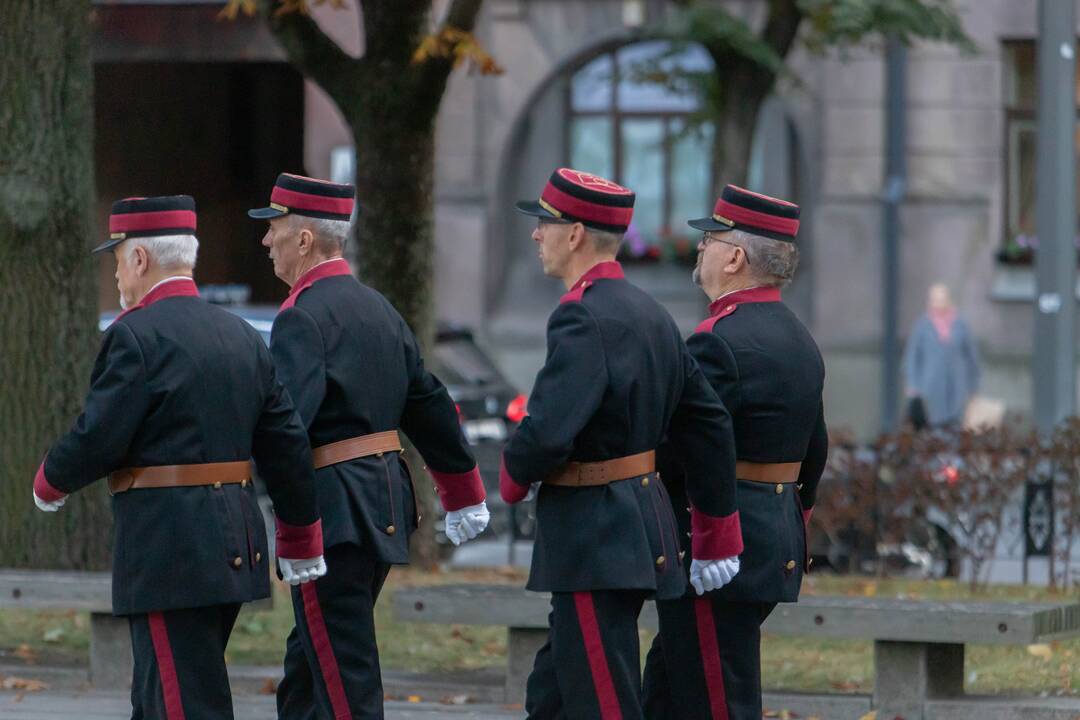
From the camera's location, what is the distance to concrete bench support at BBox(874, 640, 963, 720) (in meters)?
Answer: 7.31

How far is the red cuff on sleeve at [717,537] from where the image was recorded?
19.0ft

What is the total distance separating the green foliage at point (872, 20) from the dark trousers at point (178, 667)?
10124 mm

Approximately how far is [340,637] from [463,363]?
8.34 meters

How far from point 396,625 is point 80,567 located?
1411 mm

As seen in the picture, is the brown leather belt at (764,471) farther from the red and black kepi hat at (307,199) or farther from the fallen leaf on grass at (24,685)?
the fallen leaf on grass at (24,685)

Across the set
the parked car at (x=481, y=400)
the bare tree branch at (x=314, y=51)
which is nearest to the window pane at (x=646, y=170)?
the parked car at (x=481, y=400)

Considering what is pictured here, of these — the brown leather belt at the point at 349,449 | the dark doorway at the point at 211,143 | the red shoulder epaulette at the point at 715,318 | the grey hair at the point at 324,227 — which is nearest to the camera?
the red shoulder epaulette at the point at 715,318

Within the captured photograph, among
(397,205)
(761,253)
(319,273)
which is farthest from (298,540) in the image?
(397,205)

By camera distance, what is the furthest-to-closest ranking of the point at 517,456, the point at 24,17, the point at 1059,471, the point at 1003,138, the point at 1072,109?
the point at 1003,138
the point at 1072,109
the point at 1059,471
the point at 24,17
the point at 517,456

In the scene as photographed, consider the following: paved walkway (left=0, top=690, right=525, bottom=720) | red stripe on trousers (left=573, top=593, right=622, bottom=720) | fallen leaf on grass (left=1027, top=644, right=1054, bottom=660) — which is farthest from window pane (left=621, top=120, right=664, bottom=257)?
red stripe on trousers (left=573, top=593, right=622, bottom=720)

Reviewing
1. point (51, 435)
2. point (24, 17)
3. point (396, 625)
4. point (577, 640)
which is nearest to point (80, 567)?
point (51, 435)

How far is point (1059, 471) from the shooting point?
10.3 metres

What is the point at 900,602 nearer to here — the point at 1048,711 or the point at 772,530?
the point at 1048,711

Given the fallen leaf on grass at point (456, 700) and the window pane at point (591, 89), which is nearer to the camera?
the fallen leaf on grass at point (456, 700)
